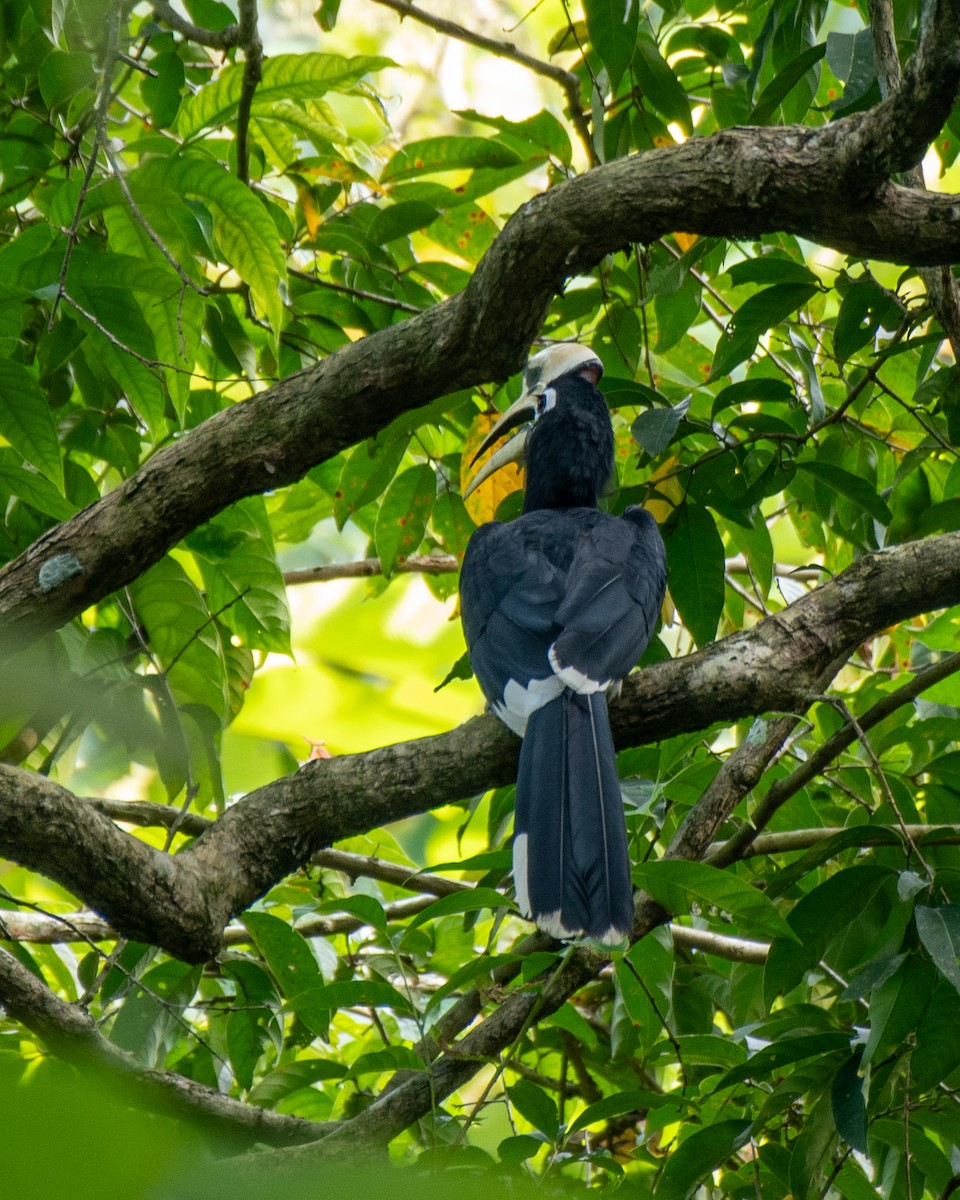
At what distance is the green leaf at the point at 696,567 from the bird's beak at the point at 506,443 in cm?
57

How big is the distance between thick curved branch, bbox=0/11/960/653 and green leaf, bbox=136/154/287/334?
0.21m

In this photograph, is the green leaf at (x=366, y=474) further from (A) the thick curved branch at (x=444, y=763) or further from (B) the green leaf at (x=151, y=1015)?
(B) the green leaf at (x=151, y=1015)

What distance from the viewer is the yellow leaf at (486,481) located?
2961mm

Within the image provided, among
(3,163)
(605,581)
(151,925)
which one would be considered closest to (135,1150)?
(151,925)

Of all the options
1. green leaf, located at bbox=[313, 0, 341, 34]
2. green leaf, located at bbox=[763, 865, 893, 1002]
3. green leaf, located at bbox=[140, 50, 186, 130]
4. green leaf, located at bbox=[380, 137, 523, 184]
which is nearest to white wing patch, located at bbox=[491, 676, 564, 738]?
green leaf, located at bbox=[763, 865, 893, 1002]

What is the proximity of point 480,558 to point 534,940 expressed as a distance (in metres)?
0.84

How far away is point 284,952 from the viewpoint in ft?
7.29

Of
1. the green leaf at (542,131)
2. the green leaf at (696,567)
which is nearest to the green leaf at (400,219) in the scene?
the green leaf at (542,131)

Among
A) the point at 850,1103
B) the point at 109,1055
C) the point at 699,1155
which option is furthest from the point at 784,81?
the point at 109,1055

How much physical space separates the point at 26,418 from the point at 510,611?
1.02 metres

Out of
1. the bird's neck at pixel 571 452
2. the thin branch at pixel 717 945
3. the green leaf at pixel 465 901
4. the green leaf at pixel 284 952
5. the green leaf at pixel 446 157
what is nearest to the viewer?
the green leaf at pixel 465 901

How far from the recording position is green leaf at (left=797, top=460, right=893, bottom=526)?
2.25 meters

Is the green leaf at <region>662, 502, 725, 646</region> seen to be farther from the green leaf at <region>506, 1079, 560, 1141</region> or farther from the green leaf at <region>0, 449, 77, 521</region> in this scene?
the green leaf at <region>0, 449, 77, 521</region>

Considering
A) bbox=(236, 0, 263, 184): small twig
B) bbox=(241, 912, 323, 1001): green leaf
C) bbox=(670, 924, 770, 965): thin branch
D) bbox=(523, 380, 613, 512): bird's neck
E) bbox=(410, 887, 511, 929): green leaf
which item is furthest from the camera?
bbox=(523, 380, 613, 512): bird's neck
